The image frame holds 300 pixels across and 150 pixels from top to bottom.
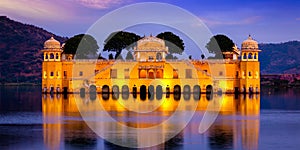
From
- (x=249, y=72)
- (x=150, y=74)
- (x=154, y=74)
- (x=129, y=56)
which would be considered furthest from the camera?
(x=129, y=56)

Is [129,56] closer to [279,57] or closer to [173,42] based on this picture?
[173,42]

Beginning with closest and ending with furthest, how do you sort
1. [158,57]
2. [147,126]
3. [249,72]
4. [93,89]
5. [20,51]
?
[147,126] → [249,72] → [93,89] → [158,57] → [20,51]

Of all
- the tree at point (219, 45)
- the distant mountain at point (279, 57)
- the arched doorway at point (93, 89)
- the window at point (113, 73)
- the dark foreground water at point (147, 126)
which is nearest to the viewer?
the dark foreground water at point (147, 126)

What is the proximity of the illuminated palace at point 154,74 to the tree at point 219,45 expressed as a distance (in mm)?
10715

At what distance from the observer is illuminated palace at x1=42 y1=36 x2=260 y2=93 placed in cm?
5759

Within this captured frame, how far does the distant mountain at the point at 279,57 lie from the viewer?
16950 centimetres

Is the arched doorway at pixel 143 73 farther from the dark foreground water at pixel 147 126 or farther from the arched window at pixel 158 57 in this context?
the dark foreground water at pixel 147 126

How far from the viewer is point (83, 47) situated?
66.4 metres

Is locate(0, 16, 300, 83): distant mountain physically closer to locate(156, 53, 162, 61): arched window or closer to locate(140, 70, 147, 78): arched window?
locate(140, 70, 147, 78): arched window

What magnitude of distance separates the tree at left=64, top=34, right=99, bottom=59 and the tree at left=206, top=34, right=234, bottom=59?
13.6m

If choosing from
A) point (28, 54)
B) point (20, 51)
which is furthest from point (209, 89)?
point (20, 51)

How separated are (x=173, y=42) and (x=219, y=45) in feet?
18.0

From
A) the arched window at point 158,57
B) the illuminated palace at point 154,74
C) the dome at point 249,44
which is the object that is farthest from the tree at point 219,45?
the arched window at point 158,57

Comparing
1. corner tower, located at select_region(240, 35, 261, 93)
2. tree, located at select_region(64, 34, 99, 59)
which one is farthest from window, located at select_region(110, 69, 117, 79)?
corner tower, located at select_region(240, 35, 261, 93)
